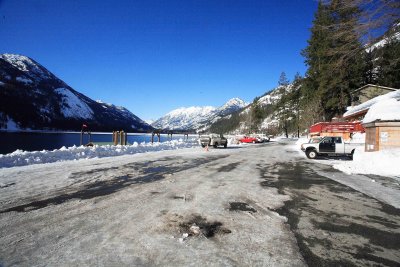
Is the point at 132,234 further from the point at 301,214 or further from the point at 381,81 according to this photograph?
the point at 381,81

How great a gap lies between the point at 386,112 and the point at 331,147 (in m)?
4.12

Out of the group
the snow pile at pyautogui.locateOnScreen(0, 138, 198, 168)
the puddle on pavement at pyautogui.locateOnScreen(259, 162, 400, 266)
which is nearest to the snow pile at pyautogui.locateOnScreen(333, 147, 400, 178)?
the puddle on pavement at pyautogui.locateOnScreen(259, 162, 400, 266)

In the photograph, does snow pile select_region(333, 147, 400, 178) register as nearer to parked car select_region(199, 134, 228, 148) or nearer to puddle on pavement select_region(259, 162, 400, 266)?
puddle on pavement select_region(259, 162, 400, 266)

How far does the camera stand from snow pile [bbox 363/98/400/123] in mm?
16250

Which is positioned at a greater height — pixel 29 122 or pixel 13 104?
pixel 13 104

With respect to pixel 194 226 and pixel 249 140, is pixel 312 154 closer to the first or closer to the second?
pixel 194 226

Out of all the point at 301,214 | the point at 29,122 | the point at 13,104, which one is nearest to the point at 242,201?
the point at 301,214

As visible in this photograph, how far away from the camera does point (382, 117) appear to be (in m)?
16.6

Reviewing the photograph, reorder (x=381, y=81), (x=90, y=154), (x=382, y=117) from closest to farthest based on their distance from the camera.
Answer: (x=382, y=117)
(x=90, y=154)
(x=381, y=81)

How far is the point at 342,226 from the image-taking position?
504cm

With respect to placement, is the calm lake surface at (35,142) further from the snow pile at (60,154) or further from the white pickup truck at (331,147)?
the white pickup truck at (331,147)

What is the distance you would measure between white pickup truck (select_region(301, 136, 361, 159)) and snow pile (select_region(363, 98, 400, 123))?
7.50 ft

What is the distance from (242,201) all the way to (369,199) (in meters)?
3.75

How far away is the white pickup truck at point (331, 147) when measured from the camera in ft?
60.7
